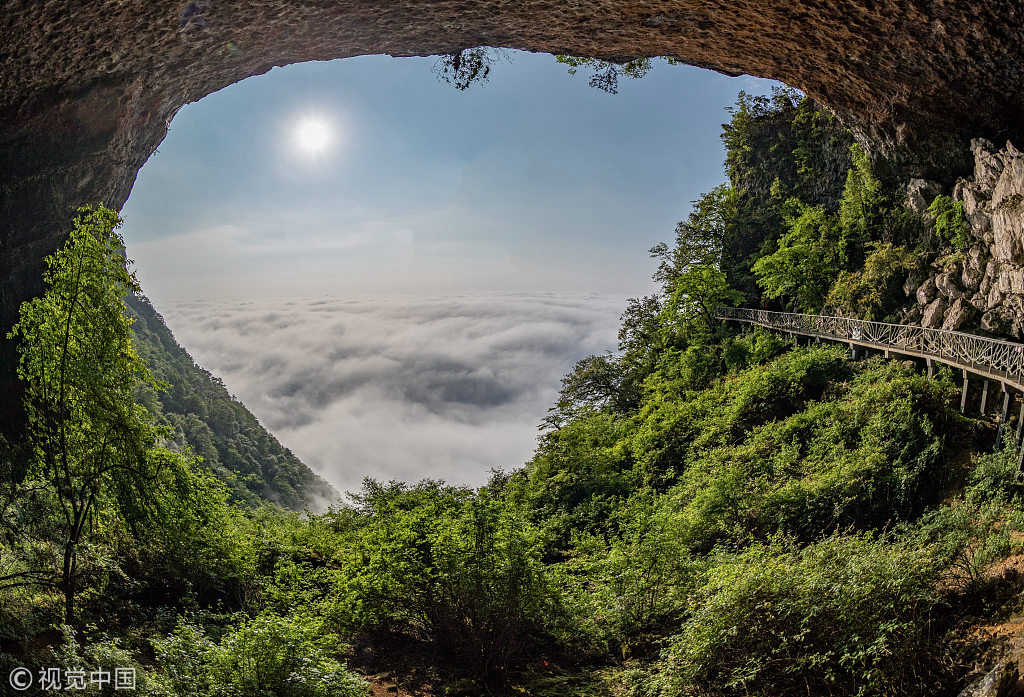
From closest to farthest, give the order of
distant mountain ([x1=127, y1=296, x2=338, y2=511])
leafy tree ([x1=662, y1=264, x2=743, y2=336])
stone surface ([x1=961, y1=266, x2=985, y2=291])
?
stone surface ([x1=961, y1=266, x2=985, y2=291]) < leafy tree ([x1=662, y1=264, x2=743, y2=336]) < distant mountain ([x1=127, y1=296, x2=338, y2=511])

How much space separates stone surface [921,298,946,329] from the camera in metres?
14.1

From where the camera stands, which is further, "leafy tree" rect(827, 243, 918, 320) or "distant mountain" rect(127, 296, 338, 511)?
"distant mountain" rect(127, 296, 338, 511)

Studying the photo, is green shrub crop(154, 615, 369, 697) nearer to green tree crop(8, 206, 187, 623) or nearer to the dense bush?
green tree crop(8, 206, 187, 623)

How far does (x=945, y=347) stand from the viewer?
486 inches

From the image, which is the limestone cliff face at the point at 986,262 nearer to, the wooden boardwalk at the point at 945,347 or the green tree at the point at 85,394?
the wooden boardwalk at the point at 945,347

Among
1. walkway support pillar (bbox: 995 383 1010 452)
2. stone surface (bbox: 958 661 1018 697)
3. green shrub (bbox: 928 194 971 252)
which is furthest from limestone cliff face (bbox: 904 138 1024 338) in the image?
stone surface (bbox: 958 661 1018 697)

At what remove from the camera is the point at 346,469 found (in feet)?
499

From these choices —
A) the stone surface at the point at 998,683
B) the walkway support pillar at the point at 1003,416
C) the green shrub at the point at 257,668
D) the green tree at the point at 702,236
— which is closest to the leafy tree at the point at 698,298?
the green tree at the point at 702,236

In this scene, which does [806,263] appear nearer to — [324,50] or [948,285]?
[948,285]

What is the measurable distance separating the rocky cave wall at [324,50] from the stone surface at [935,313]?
4246mm

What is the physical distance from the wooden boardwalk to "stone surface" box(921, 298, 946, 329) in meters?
0.40

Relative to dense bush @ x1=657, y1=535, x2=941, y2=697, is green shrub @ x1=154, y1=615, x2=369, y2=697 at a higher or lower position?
lower

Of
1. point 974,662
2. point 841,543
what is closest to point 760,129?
point 841,543

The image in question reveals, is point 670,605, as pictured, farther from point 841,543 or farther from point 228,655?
point 228,655
